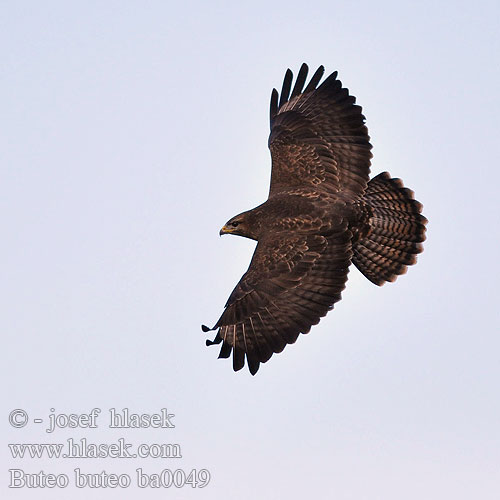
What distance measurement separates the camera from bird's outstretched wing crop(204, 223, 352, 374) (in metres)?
16.7

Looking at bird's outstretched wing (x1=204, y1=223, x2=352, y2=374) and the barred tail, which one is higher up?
the barred tail

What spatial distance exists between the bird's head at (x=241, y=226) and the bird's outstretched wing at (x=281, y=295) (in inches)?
29.8

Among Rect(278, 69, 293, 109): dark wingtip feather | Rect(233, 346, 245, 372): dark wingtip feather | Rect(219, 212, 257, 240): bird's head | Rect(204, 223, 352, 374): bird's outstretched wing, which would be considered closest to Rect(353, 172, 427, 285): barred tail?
Rect(204, 223, 352, 374): bird's outstretched wing

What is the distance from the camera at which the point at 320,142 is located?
733 inches

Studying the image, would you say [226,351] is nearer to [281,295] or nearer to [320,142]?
[281,295]

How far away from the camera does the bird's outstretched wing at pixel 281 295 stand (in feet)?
54.7

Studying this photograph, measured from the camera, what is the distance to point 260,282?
17.1m

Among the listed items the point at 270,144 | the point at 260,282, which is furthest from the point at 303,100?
the point at 260,282

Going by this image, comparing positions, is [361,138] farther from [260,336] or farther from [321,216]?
[260,336]

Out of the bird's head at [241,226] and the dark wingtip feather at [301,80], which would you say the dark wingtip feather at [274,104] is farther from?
the bird's head at [241,226]

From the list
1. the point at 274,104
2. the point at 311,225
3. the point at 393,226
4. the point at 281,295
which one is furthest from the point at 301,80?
the point at 281,295

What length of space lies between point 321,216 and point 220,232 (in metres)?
2.10

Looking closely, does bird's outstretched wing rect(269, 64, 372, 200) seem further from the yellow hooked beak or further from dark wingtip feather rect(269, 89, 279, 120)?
the yellow hooked beak

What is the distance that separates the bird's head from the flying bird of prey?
17mm
